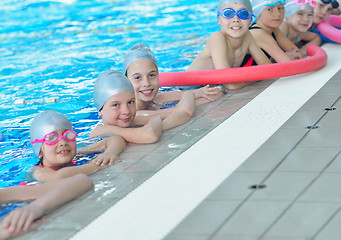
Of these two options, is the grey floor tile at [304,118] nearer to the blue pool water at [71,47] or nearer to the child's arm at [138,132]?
the child's arm at [138,132]

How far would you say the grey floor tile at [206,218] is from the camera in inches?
117

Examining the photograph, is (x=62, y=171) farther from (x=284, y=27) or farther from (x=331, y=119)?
(x=284, y=27)

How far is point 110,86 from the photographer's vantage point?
4.71 meters

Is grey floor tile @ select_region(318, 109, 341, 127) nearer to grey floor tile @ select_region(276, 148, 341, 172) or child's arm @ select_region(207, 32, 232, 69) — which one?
grey floor tile @ select_region(276, 148, 341, 172)

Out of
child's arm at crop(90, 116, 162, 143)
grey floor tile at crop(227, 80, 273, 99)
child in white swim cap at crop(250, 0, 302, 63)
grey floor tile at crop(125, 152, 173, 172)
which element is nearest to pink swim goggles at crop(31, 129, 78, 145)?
grey floor tile at crop(125, 152, 173, 172)

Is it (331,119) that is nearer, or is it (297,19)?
(331,119)

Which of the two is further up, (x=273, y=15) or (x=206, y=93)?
(x=273, y=15)

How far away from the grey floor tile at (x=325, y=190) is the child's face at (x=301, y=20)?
4.23 metres

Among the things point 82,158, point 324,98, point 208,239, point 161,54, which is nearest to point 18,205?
point 82,158

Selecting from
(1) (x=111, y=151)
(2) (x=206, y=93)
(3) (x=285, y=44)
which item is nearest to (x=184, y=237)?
(1) (x=111, y=151)

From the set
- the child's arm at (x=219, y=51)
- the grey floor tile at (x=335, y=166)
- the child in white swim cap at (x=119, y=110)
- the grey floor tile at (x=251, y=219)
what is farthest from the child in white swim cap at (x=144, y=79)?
the grey floor tile at (x=251, y=219)

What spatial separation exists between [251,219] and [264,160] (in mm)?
A: 925

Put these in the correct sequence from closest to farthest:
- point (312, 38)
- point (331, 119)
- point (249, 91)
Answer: point (331, 119) < point (249, 91) < point (312, 38)

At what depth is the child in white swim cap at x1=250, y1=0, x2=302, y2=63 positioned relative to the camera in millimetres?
6680
